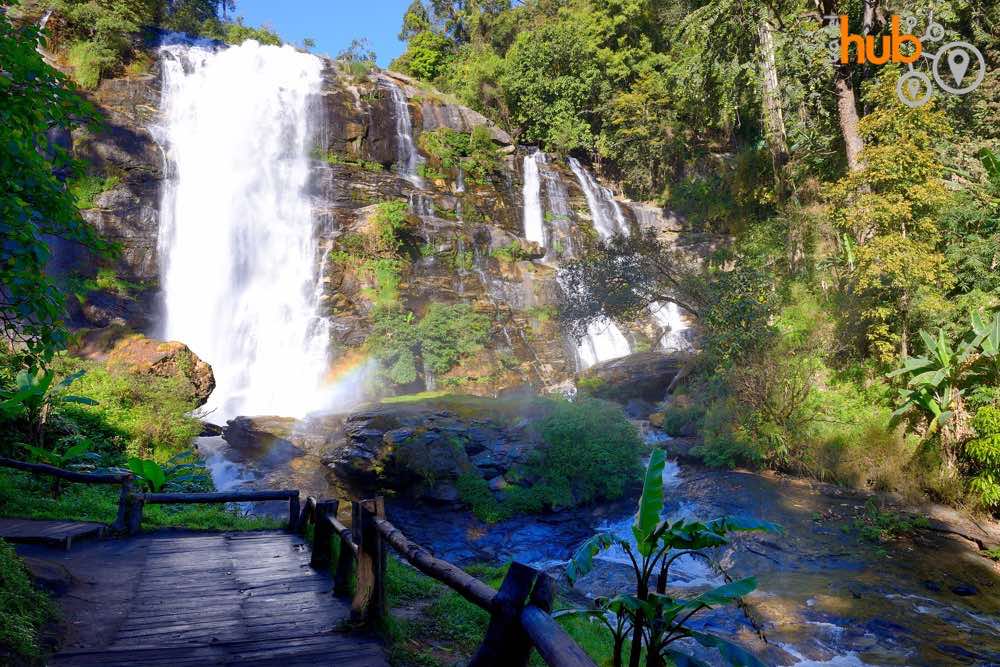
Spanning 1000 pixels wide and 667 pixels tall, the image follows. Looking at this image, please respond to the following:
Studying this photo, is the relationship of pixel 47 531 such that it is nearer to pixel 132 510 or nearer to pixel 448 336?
pixel 132 510

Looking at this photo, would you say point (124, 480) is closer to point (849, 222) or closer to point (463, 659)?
point (463, 659)

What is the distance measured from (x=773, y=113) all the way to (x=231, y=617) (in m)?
20.3

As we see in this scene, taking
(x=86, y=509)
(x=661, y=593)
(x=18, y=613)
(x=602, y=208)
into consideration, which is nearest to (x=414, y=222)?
(x=602, y=208)

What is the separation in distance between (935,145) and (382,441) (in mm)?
13779

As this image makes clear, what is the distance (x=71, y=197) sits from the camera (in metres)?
4.79

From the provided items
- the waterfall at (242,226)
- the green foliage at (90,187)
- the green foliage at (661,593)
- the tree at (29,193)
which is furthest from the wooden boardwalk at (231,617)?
the green foliage at (90,187)

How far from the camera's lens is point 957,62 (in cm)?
1538

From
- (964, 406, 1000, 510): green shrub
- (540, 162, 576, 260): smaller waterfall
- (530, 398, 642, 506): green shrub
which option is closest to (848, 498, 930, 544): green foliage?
(964, 406, 1000, 510): green shrub

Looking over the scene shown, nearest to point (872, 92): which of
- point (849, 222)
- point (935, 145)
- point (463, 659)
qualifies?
point (935, 145)

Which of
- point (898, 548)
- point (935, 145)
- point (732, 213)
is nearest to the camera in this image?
point (898, 548)

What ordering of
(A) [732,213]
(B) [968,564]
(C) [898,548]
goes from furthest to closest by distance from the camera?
(A) [732,213] → (C) [898,548] → (B) [968,564]

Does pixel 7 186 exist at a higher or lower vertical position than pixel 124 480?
higher

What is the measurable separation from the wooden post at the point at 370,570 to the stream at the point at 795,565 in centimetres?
406

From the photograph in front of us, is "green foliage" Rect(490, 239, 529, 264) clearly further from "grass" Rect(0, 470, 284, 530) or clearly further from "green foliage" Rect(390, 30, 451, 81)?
"green foliage" Rect(390, 30, 451, 81)
